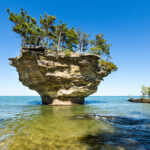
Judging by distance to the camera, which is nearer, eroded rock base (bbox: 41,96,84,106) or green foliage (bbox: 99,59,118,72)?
eroded rock base (bbox: 41,96,84,106)

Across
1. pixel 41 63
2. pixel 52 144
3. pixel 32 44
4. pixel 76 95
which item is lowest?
pixel 52 144

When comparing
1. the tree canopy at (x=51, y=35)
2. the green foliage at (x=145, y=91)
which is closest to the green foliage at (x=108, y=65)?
the tree canopy at (x=51, y=35)

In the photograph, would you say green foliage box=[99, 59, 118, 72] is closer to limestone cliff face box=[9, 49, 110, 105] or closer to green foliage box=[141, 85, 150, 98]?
limestone cliff face box=[9, 49, 110, 105]

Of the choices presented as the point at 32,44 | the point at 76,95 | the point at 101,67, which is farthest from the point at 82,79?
the point at 32,44

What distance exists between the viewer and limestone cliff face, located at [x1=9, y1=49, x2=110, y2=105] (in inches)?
923

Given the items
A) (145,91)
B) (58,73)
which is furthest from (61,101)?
(145,91)

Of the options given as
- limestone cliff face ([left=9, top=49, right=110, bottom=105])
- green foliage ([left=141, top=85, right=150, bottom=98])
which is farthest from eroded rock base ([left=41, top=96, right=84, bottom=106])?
green foliage ([left=141, top=85, right=150, bottom=98])

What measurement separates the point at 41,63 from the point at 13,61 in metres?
7.47

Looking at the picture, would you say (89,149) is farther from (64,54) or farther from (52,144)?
(64,54)

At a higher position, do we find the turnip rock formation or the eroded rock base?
the turnip rock formation

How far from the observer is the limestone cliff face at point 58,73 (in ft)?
76.9

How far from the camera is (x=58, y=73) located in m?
24.5

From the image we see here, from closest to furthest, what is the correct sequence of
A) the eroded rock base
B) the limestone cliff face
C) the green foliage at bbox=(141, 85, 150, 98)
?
the limestone cliff face → the eroded rock base → the green foliage at bbox=(141, 85, 150, 98)

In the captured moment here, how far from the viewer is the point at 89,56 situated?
24.9 m
